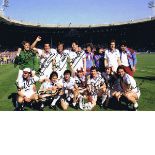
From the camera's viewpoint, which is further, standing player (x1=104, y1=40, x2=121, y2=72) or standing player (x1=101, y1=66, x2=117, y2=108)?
standing player (x1=104, y1=40, x2=121, y2=72)

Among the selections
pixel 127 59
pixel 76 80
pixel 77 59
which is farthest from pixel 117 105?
pixel 77 59

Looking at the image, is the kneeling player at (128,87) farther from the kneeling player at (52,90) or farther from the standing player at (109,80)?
the kneeling player at (52,90)

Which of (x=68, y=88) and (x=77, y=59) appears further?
(x=77, y=59)

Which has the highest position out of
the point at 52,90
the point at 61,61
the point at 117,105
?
the point at 61,61

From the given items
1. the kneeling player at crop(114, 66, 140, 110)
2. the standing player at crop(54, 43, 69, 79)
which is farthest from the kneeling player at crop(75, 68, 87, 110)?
the kneeling player at crop(114, 66, 140, 110)

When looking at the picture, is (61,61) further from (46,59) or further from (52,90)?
(52,90)

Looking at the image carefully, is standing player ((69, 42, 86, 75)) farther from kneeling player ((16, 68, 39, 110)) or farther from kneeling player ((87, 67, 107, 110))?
kneeling player ((16, 68, 39, 110))

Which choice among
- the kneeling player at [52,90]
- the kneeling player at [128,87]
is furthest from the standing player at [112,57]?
the kneeling player at [52,90]

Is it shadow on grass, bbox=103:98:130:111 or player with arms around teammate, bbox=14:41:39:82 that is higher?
player with arms around teammate, bbox=14:41:39:82

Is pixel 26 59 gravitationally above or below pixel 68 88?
above

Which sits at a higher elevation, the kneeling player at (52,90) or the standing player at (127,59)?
the standing player at (127,59)

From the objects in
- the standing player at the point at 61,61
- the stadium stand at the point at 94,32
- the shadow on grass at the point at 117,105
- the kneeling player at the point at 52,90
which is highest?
the stadium stand at the point at 94,32
